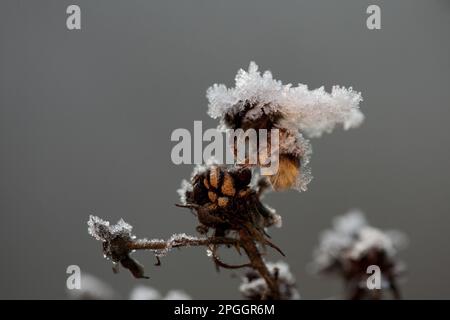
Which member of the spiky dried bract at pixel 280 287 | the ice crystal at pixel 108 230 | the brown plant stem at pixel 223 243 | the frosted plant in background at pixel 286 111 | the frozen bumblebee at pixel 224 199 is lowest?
the spiky dried bract at pixel 280 287

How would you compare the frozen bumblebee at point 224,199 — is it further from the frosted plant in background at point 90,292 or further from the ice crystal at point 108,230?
the frosted plant in background at point 90,292

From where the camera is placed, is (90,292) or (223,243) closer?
(223,243)

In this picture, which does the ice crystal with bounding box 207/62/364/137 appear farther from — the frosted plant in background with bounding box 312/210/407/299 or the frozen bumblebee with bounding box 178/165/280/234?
the frosted plant in background with bounding box 312/210/407/299

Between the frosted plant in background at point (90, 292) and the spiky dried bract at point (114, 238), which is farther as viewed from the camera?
the frosted plant in background at point (90, 292)

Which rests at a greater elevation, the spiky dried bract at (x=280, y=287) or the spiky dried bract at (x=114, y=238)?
the spiky dried bract at (x=114, y=238)

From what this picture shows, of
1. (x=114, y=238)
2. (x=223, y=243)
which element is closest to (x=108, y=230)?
(x=114, y=238)

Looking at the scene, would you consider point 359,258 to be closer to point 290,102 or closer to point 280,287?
point 280,287

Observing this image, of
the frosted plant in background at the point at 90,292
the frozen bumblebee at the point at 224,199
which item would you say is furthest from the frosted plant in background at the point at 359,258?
the frosted plant in background at the point at 90,292
